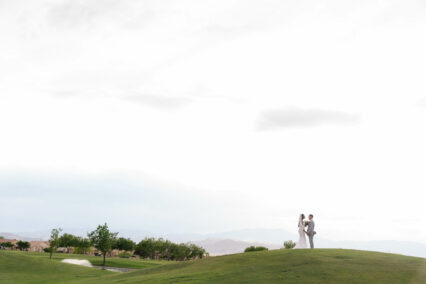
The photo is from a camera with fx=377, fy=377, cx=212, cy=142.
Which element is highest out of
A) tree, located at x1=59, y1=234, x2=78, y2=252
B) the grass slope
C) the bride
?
the bride

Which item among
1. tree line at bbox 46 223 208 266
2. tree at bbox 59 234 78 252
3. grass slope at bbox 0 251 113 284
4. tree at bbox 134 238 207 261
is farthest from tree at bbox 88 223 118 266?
tree at bbox 59 234 78 252

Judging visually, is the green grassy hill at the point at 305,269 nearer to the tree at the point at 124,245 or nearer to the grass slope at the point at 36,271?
the grass slope at the point at 36,271

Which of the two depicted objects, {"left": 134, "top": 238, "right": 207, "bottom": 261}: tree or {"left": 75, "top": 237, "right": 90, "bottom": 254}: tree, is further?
{"left": 134, "top": 238, "right": 207, "bottom": 261}: tree

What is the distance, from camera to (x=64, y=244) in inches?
5192

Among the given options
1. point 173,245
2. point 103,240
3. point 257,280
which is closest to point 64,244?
point 173,245

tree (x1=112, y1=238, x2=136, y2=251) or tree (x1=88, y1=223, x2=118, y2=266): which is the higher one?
tree (x1=88, y1=223, x2=118, y2=266)

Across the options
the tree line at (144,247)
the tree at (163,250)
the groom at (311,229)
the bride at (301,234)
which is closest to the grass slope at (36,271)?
the bride at (301,234)

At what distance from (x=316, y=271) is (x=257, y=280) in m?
3.91

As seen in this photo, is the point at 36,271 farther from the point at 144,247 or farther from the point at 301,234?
A: the point at 144,247

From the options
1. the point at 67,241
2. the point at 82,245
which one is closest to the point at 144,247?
the point at 82,245

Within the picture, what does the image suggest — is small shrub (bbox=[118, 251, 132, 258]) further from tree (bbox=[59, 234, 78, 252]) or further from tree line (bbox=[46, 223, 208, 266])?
tree (bbox=[59, 234, 78, 252])

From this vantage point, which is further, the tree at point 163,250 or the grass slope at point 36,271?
the tree at point 163,250

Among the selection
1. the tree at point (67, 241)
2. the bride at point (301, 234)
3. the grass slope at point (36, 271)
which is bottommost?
the grass slope at point (36, 271)

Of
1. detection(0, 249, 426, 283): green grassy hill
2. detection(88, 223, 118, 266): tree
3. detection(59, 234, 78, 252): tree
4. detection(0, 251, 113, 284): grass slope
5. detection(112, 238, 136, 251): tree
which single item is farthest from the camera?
detection(59, 234, 78, 252): tree
